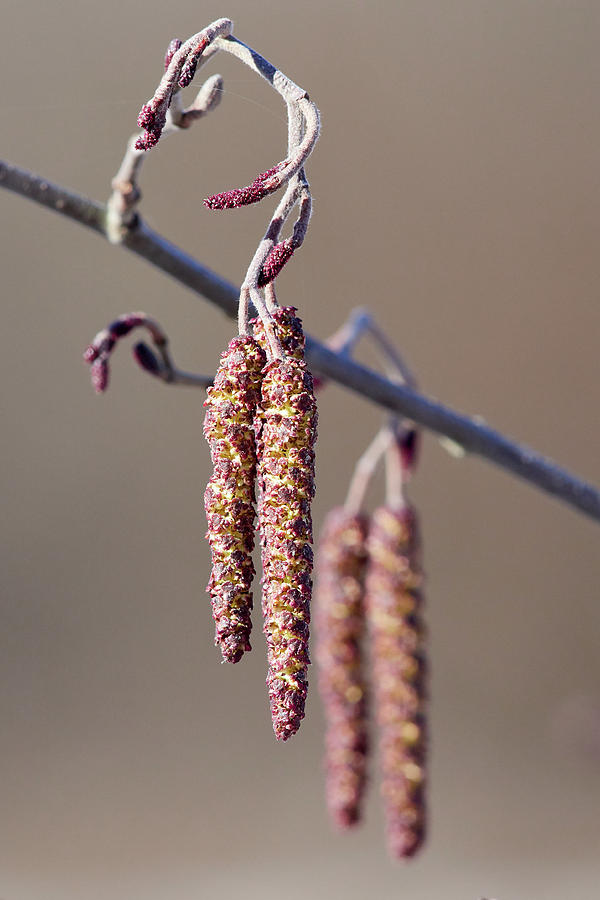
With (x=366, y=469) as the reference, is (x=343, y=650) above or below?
below

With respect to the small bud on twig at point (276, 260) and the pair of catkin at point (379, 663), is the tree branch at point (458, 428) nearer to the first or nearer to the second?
the pair of catkin at point (379, 663)

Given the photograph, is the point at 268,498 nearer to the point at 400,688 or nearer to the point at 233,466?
the point at 233,466

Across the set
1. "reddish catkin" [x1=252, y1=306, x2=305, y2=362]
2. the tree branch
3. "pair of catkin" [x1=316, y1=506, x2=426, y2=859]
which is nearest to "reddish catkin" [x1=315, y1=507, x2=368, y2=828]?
"pair of catkin" [x1=316, y1=506, x2=426, y2=859]

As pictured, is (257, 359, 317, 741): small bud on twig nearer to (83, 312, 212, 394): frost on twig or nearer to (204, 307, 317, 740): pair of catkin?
(204, 307, 317, 740): pair of catkin

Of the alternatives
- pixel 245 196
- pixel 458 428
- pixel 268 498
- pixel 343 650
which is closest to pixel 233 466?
pixel 268 498

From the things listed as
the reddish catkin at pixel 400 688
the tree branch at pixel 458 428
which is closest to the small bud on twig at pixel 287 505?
the tree branch at pixel 458 428

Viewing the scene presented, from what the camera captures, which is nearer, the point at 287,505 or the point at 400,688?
the point at 287,505
